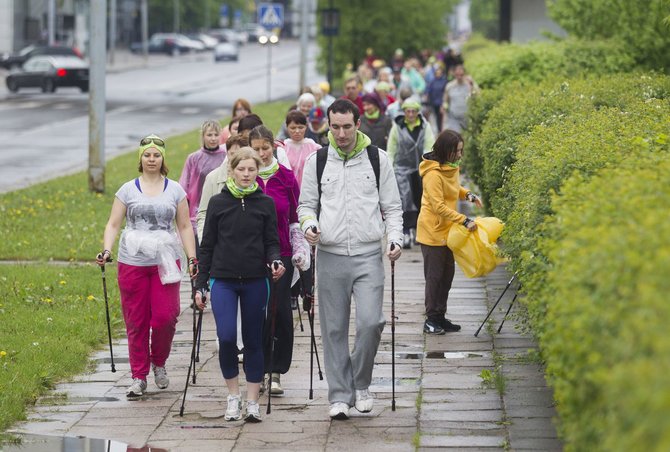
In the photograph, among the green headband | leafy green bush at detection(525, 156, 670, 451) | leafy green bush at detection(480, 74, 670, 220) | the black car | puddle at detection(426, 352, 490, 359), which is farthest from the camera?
the black car

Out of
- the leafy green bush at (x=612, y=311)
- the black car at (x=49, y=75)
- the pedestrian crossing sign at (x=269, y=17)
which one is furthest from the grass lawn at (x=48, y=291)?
the black car at (x=49, y=75)

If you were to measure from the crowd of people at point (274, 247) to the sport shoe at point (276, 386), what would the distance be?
0.5 inches

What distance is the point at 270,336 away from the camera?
8695 mm

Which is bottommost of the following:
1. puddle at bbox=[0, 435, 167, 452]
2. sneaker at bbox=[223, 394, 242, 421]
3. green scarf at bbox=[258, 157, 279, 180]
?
puddle at bbox=[0, 435, 167, 452]

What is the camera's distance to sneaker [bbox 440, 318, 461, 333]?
35.1 feet

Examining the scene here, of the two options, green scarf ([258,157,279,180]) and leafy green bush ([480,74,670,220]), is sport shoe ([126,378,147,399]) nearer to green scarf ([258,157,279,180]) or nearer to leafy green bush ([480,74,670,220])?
green scarf ([258,157,279,180])

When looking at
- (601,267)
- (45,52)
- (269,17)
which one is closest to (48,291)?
(601,267)

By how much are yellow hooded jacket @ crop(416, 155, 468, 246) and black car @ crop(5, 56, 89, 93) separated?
41029 mm

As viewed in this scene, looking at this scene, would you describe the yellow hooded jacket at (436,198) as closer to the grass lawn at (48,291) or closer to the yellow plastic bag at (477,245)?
the yellow plastic bag at (477,245)

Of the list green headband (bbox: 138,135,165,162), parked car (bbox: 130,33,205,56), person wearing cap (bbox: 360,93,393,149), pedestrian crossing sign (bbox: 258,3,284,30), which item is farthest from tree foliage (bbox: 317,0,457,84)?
parked car (bbox: 130,33,205,56)

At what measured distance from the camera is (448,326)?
35.2ft

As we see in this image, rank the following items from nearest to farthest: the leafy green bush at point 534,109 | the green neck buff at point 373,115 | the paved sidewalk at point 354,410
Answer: the paved sidewalk at point 354,410, the leafy green bush at point 534,109, the green neck buff at point 373,115

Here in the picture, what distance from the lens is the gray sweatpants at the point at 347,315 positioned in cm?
800

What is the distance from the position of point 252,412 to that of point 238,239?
1024mm
